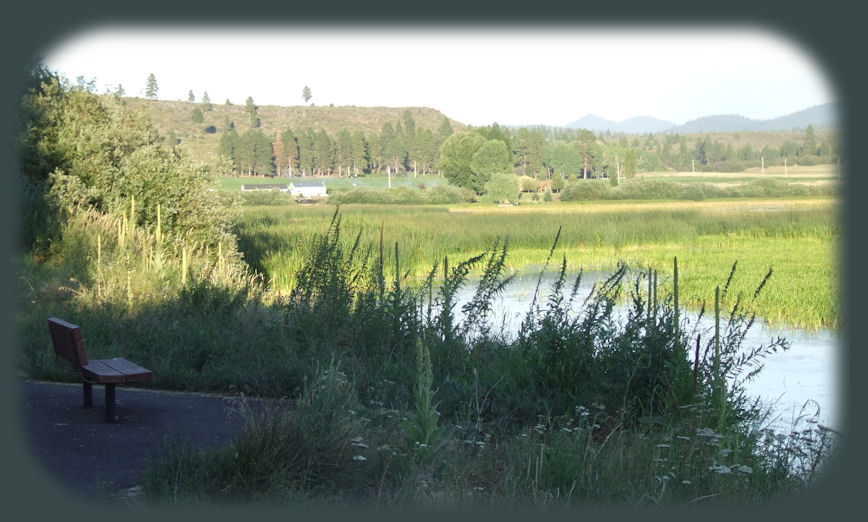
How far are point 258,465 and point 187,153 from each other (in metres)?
16.0

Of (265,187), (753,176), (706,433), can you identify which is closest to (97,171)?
(706,433)

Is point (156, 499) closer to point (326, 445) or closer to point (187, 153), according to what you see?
point (326, 445)

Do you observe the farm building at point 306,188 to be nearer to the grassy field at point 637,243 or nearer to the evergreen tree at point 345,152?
the evergreen tree at point 345,152

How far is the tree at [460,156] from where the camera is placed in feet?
149

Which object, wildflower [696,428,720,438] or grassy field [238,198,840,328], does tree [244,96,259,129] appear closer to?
grassy field [238,198,840,328]

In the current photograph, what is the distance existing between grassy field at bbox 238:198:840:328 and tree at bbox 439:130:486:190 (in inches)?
250

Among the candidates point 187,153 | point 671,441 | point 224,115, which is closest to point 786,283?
point 187,153

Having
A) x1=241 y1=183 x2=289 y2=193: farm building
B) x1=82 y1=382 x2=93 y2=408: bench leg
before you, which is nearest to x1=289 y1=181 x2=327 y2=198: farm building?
x1=241 y1=183 x2=289 y2=193: farm building

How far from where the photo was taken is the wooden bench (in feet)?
18.7

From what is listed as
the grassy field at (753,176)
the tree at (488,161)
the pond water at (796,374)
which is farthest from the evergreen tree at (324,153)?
the grassy field at (753,176)

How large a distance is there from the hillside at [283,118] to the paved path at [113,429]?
2776 cm

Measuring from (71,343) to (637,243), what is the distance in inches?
1092

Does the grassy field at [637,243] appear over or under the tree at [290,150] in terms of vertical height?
under

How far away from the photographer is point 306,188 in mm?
44281
